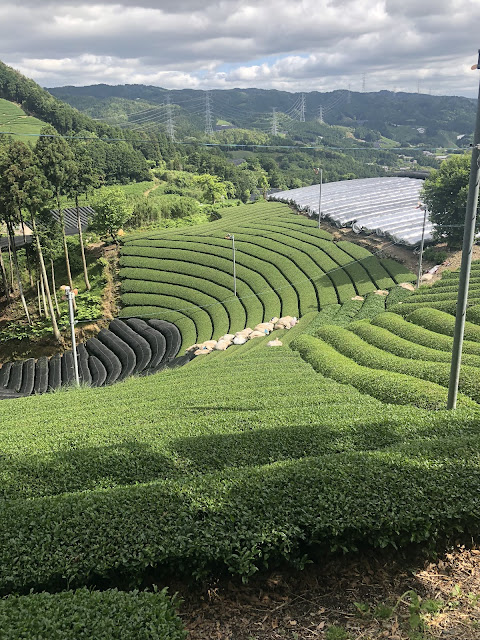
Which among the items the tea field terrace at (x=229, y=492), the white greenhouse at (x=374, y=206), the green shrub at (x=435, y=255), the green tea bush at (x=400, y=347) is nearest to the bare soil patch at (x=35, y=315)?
the green tea bush at (x=400, y=347)

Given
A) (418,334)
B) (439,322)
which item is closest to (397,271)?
(439,322)

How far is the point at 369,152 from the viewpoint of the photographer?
154 meters

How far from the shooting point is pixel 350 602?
5.65m

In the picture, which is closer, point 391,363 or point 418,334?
point 391,363

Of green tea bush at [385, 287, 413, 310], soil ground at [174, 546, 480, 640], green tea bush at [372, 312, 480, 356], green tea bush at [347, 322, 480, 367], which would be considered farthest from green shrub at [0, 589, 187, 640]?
green tea bush at [385, 287, 413, 310]

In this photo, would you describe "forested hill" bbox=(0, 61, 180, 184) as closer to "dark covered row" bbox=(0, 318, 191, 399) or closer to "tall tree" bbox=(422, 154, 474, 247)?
"dark covered row" bbox=(0, 318, 191, 399)

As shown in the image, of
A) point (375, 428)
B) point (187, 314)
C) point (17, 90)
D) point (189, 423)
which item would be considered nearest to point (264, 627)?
point (375, 428)

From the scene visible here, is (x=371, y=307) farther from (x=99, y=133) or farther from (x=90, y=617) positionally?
(x=99, y=133)

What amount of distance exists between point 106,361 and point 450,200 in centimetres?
2746

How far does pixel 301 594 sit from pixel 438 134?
20276 centimetres

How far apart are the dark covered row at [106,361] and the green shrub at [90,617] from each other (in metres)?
19.4

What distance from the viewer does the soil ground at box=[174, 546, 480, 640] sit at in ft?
17.0

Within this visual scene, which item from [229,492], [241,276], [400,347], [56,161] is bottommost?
[241,276]

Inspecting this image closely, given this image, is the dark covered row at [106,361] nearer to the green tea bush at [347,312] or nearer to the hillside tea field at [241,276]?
the hillside tea field at [241,276]
